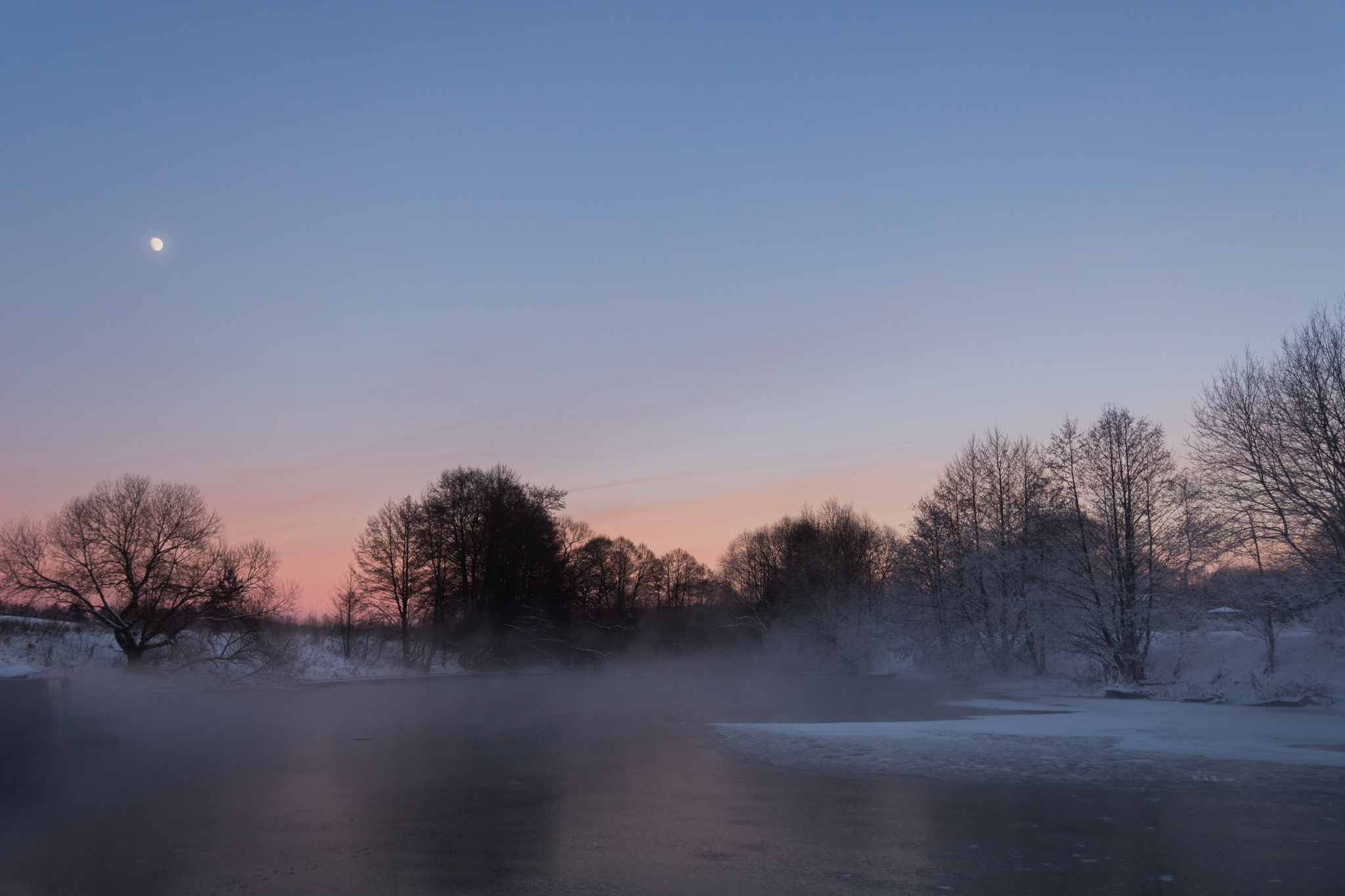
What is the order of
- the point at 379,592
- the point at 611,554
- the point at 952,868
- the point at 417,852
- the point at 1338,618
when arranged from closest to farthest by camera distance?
the point at 952,868 < the point at 417,852 < the point at 1338,618 < the point at 379,592 < the point at 611,554

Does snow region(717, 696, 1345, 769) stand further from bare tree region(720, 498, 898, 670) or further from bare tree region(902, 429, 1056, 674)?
bare tree region(720, 498, 898, 670)

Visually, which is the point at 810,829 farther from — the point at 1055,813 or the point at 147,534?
the point at 147,534

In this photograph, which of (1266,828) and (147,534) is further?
(147,534)

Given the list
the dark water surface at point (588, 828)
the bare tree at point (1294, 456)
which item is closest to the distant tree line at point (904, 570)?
the bare tree at point (1294, 456)

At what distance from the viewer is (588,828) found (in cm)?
861

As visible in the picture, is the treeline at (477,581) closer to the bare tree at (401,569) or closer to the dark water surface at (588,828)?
the bare tree at (401,569)

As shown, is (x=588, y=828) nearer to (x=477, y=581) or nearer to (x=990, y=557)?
(x=990, y=557)

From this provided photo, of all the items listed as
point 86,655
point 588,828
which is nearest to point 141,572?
point 86,655

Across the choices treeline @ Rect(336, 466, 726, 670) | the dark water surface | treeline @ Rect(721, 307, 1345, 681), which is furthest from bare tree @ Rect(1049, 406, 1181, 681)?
treeline @ Rect(336, 466, 726, 670)

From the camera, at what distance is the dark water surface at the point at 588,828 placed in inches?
263

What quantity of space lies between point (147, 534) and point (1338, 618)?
44701 millimetres

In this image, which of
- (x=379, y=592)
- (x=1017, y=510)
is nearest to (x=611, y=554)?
(x=379, y=592)

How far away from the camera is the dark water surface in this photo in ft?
21.9

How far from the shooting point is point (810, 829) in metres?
8.40
